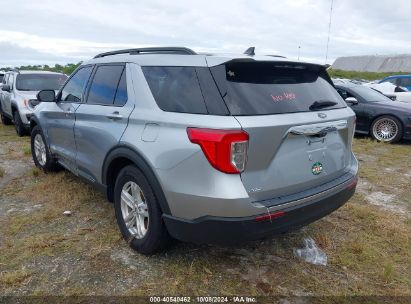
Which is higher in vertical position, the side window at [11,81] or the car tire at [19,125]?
the side window at [11,81]

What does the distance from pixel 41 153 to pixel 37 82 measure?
4.73 meters

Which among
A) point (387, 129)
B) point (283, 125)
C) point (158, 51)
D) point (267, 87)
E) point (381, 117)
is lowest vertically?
point (387, 129)

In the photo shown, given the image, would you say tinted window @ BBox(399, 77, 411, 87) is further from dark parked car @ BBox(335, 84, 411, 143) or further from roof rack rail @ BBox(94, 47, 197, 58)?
roof rack rail @ BBox(94, 47, 197, 58)

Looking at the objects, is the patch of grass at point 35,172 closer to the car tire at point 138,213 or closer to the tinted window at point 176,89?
the car tire at point 138,213

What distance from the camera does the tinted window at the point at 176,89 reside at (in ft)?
9.15

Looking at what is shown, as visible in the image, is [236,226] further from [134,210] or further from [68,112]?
[68,112]

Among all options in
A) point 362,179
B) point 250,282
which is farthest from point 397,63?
point 250,282

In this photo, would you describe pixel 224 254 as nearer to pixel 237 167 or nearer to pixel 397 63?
pixel 237 167

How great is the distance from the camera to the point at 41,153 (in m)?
5.88

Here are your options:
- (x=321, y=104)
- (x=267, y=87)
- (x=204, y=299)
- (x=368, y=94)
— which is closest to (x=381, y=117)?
(x=368, y=94)

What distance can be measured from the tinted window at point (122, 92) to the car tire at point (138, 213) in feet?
2.08

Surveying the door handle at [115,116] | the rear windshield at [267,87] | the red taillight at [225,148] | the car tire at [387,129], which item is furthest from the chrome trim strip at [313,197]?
the car tire at [387,129]

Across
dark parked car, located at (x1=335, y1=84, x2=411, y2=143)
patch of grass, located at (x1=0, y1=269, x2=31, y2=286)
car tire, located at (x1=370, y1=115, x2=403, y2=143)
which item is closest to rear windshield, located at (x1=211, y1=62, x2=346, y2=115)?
patch of grass, located at (x1=0, y1=269, x2=31, y2=286)

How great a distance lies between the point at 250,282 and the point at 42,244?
1.97 m
